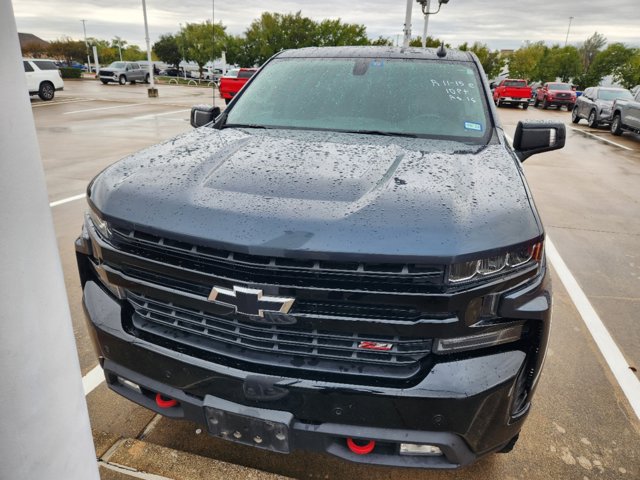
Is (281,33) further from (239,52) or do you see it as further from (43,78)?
(43,78)

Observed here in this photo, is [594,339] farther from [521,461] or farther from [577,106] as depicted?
[577,106]

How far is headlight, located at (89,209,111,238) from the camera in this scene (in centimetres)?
188

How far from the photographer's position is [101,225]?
1926mm

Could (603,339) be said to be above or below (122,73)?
below

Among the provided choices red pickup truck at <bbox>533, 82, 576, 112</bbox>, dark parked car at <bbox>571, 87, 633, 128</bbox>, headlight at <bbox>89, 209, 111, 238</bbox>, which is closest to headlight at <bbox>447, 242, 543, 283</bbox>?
headlight at <bbox>89, 209, 111, 238</bbox>

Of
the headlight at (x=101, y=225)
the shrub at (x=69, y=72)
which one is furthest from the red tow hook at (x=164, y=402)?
the shrub at (x=69, y=72)

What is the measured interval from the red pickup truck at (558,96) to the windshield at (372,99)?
2831cm

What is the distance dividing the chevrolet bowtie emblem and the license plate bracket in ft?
1.16

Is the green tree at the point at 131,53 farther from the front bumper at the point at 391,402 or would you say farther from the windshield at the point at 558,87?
the front bumper at the point at 391,402

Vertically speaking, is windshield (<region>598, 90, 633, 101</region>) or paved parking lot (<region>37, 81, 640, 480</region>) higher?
windshield (<region>598, 90, 633, 101</region>)

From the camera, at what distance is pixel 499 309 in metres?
1.59

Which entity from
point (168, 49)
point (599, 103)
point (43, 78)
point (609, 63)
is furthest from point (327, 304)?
point (168, 49)

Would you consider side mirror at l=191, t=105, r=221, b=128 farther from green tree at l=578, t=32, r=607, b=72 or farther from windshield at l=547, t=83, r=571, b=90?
green tree at l=578, t=32, r=607, b=72

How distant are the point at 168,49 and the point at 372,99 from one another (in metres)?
85.4
